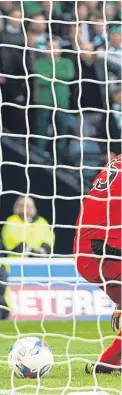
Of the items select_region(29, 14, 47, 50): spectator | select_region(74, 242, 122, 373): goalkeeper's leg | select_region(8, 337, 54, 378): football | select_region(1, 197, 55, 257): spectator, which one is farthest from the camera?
select_region(1, 197, 55, 257): spectator

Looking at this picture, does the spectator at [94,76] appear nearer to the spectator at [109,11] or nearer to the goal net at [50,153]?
the goal net at [50,153]

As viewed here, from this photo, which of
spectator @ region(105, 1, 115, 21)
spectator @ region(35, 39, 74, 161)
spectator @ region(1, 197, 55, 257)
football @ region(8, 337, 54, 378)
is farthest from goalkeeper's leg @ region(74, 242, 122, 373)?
spectator @ region(105, 1, 115, 21)

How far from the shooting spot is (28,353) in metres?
4.36

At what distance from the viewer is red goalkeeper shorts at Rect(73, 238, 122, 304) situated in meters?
4.55

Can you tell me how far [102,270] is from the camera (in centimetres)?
462

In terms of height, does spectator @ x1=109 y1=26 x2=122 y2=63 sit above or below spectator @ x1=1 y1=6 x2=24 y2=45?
below

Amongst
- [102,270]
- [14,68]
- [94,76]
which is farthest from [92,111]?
[102,270]

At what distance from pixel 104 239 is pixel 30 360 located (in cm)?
74

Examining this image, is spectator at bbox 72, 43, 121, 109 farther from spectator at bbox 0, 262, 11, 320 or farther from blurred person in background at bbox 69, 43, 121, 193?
spectator at bbox 0, 262, 11, 320

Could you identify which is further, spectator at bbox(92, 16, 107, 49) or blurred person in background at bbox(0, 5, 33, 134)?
spectator at bbox(92, 16, 107, 49)

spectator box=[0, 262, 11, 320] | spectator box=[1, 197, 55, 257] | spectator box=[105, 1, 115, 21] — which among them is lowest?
spectator box=[0, 262, 11, 320]

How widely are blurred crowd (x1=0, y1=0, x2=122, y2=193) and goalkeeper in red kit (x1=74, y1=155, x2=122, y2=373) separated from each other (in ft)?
7.13

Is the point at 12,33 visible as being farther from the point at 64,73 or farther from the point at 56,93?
the point at 56,93

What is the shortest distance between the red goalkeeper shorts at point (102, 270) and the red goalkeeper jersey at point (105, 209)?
68 millimetres
